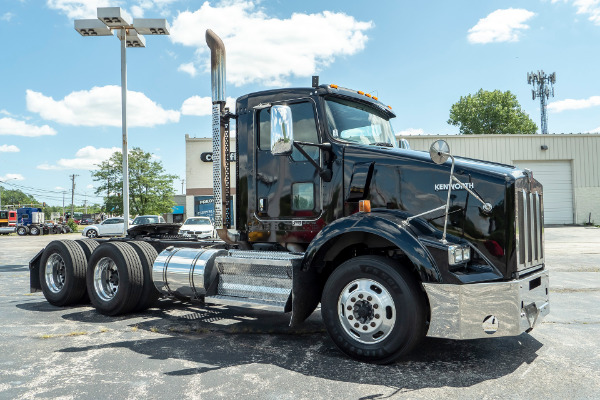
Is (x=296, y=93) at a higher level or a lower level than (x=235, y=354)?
higher

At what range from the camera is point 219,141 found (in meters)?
6.02

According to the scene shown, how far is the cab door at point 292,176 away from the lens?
5.31m

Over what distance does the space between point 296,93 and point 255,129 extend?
0.68 meters

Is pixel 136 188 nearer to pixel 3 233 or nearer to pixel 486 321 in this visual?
pixel 3 233

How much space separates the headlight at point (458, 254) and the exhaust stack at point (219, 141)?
278 cm

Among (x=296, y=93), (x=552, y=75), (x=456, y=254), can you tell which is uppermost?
(x=552, y=75)

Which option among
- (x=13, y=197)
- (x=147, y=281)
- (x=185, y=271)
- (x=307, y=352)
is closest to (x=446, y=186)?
(x=307, y=352)

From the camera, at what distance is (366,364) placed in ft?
14.5

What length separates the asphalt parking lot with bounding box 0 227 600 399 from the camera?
12.4 ft

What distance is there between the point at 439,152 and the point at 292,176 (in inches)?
70.9

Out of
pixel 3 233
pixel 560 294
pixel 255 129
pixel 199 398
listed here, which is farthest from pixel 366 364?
pixel 3 233

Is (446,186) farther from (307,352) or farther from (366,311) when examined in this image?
(307,352)

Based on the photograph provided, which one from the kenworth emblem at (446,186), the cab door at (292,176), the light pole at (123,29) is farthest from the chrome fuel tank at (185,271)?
the light pole at (123,29)

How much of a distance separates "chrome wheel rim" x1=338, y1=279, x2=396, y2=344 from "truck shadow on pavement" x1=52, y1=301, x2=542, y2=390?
0.91 ft
